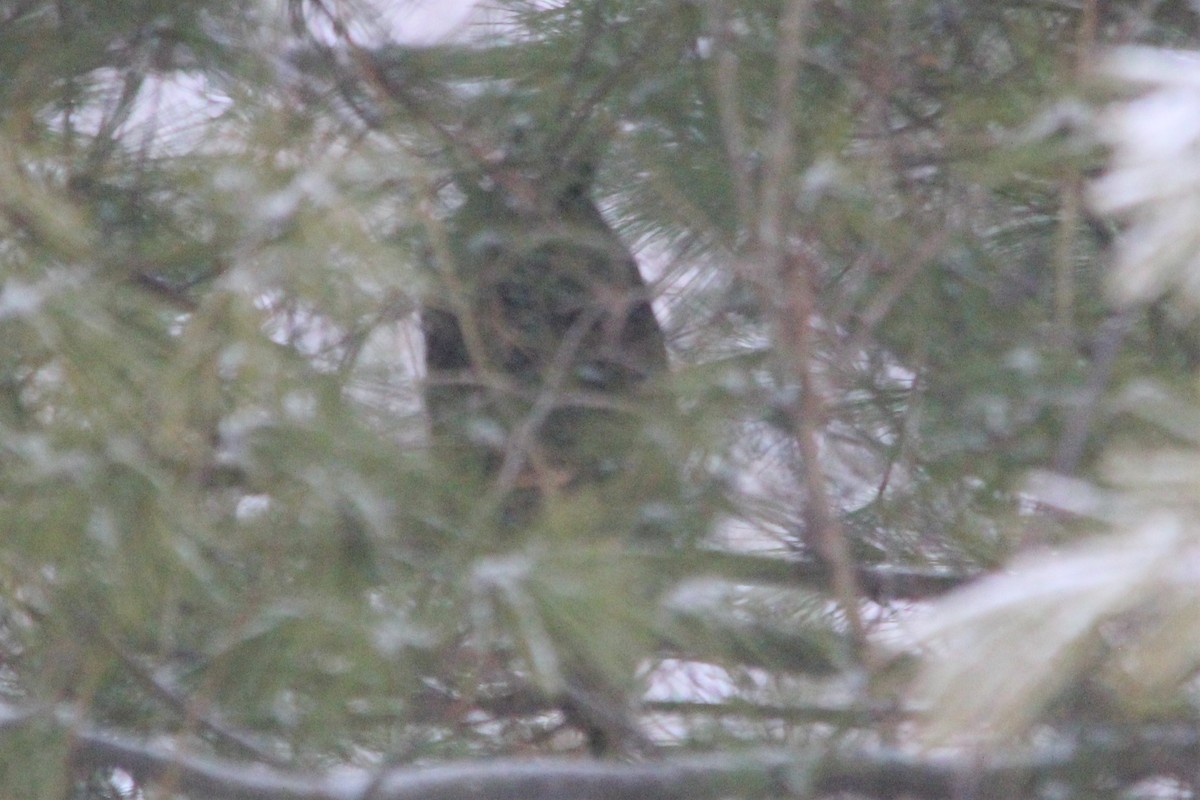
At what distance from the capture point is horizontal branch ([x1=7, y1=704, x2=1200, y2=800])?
103cm

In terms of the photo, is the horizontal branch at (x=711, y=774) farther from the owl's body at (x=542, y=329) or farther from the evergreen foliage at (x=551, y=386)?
the owl's body at (x=542, y=329)

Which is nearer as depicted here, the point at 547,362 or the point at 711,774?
the point at 711,774

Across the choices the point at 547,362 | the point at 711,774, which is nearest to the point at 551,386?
the point at 547,362

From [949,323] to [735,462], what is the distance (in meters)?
0.20

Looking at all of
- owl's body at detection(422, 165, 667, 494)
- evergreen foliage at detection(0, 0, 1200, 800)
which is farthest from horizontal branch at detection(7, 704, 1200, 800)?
owl's body at detection(422, 165, 667, 494)

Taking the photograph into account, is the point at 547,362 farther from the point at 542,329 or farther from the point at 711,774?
the point at 711,774

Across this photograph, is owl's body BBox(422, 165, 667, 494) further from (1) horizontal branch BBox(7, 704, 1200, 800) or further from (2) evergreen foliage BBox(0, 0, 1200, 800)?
(1) horizontal branch BBox(7, 704, 1200, 800)

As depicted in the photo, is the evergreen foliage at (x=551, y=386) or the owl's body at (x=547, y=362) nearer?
the evergreen foliage at (x=551, y=386)

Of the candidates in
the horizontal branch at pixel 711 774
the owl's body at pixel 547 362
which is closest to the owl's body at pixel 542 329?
the owl's body at pixel 547 362

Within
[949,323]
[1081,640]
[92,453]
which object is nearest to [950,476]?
[949,323]

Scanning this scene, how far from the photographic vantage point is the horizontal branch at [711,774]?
1031 mm

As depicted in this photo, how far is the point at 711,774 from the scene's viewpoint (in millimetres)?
1085

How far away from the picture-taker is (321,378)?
1.04m

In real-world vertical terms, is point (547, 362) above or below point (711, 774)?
above
